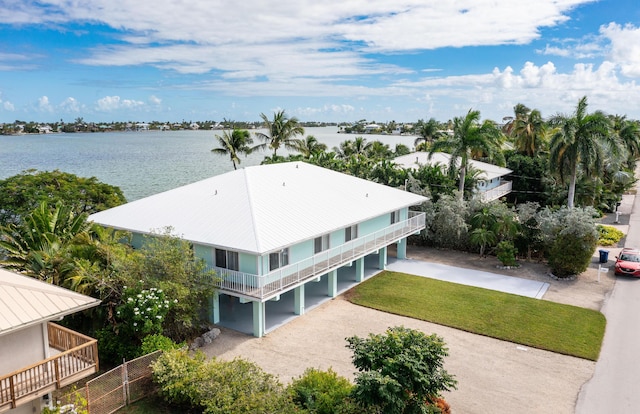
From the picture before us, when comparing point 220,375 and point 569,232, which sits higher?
point 569,232

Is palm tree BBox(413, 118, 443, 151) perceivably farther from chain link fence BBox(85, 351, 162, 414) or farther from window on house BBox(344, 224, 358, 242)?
chain link fence BBox(85, 351, 162, 414)

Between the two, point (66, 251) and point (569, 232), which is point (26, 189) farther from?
point (569, 232)

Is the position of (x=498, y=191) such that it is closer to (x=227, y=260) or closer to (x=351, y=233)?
(x=351, y=233)

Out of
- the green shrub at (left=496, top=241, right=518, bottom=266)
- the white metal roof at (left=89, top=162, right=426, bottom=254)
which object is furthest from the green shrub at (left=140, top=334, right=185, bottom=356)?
the green shrub at (left=496, top=241, right=518, bottom=266)

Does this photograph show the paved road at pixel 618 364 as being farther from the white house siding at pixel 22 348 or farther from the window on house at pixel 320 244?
the white house siding at pixel 22 348

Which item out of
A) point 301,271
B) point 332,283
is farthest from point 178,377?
point 332,283

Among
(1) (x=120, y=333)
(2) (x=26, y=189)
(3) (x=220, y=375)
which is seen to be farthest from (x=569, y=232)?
(2) (x=26, y=189)
